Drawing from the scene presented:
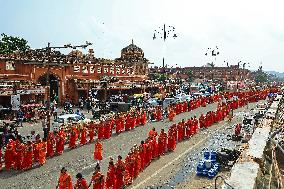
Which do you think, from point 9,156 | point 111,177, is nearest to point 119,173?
point 111,177

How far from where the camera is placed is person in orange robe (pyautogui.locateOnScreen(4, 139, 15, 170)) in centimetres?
1603

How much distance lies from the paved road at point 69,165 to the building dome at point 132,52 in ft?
127

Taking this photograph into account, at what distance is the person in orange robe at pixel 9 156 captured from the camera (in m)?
A: 16.0

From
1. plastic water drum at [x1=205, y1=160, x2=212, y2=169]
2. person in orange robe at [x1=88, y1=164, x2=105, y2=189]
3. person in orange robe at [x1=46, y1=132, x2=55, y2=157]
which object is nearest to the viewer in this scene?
person in orange robe at [x1=88, y1=164, x2=105, y2=189]

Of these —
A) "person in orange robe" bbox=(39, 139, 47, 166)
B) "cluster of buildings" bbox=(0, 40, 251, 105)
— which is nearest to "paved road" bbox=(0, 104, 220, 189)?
"person in orange robe" bbox=(39, 139, 47, 166)

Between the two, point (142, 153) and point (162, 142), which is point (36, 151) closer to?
point (142, 153)

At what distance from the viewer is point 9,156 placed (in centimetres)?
1612

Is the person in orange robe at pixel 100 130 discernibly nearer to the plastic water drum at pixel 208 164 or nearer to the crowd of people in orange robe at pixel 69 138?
the crowd of people in orange robe at pixel 69 138

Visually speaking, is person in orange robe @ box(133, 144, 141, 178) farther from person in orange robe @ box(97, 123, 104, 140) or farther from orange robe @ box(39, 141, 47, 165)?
person in orange robe @ box(97, 123, 104, 140)

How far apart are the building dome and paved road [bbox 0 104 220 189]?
38639 millimetres

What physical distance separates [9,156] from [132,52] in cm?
4813

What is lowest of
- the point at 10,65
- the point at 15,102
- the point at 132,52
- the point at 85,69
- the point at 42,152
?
the point at 42,152

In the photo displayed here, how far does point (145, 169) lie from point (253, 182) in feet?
37.0

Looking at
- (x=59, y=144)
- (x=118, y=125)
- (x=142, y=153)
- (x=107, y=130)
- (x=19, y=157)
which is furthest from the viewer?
(x=118, y=125)
